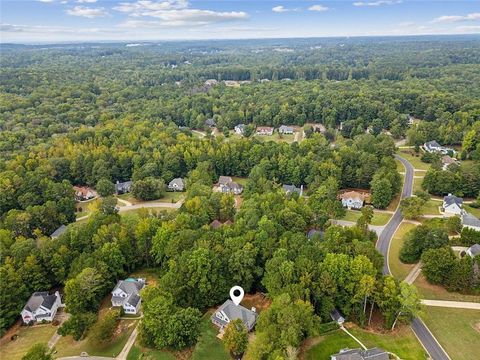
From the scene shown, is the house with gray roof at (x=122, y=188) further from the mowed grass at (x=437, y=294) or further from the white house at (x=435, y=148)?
the white house at (x=435, y=148)

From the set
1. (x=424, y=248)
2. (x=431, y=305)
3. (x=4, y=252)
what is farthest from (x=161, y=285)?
(x=424, y=248)

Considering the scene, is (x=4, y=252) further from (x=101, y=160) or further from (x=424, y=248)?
(x=424, y=248)

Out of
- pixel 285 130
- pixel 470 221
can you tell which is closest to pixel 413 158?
pixel 470 221

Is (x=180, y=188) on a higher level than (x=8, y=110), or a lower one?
lower

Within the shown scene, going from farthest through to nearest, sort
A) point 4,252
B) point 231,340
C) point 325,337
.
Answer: point 4,252 < point 325,337 < point 231,340

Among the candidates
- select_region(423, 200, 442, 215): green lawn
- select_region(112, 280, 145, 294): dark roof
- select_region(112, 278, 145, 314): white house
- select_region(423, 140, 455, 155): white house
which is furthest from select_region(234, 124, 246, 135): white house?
select_region(112, 278, 145, 314): white house

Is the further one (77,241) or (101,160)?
(101,160)

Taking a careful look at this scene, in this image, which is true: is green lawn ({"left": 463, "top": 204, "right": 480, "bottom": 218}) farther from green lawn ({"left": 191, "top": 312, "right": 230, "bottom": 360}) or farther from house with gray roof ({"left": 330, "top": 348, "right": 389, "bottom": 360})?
green lawn ({"left": 191, "top": 312, "right": 230, "bottom": 360})
